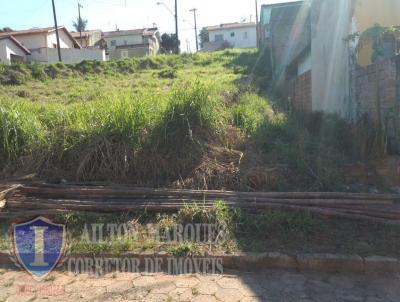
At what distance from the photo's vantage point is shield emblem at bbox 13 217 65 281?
3645mm

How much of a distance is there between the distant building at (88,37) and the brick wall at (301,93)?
39713 mm

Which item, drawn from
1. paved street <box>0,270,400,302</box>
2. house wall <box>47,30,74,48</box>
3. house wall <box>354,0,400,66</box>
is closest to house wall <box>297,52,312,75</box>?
house wall <box>354,0,400,66</box>

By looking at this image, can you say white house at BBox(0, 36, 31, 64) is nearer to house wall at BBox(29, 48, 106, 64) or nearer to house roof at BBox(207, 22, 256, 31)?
house wall at BBox(29, 48, 106, 64)

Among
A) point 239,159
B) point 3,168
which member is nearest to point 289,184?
point 239,159

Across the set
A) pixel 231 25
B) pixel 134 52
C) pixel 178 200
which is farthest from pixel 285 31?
pixel 231 25

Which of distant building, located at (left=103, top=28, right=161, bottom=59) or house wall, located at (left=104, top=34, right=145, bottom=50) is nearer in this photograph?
distant building, located at (left=103, top=28, right=161, bottom=59)

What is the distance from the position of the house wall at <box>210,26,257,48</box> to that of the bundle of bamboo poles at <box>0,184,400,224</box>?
47.6m

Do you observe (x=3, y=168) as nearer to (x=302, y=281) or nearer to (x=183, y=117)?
(x=183, y=117)

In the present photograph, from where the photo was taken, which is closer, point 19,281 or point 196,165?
point 19,281

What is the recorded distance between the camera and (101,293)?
10.3ft

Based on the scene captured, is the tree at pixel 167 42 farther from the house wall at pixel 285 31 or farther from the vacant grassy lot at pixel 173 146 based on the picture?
the vacant grassy lot at pixel 173 146

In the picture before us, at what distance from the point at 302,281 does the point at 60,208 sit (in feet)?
9.56

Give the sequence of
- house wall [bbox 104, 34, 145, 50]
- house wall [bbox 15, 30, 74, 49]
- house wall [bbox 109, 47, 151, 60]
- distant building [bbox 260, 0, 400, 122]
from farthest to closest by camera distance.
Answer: house wall [bbox 104, 34, 145, 50], house wall [bbox 109, 47, 151, 60], house wall [bbox 15, 30, 74, 49], distant building [bbox 260, 0, 400, 122]

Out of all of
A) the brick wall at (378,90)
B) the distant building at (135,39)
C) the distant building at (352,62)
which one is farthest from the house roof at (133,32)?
the brick wall at (378,90)
